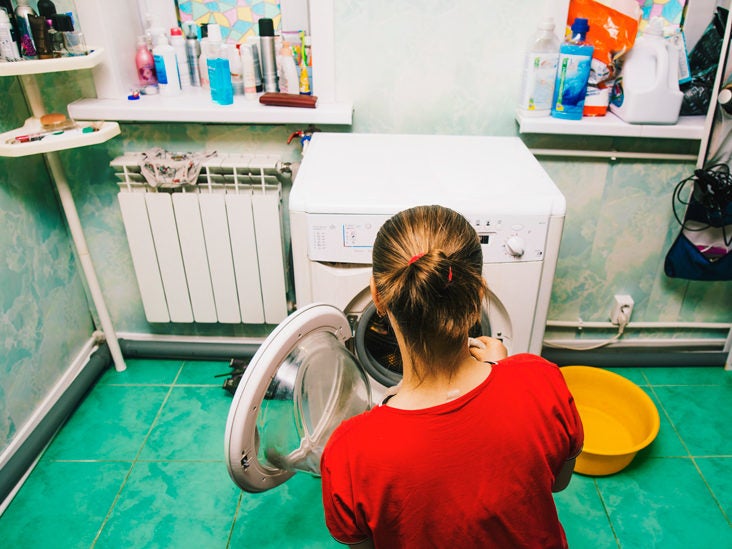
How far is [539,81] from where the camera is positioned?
1705mm

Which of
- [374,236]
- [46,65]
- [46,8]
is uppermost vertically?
[46,8]

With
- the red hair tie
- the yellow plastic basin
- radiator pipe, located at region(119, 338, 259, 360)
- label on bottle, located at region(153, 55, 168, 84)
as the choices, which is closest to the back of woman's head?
the red hair tie

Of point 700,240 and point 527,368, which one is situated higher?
point 527,368

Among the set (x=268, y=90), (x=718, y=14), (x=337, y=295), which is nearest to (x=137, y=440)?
(x=337, y=295)

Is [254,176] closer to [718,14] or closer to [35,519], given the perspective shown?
[35,519]

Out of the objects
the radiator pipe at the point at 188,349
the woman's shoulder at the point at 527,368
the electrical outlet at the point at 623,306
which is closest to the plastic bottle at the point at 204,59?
the radiator pipe at the point at 188,349

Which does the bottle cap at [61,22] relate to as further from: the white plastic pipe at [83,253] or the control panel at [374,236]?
the control panel at [374,236]

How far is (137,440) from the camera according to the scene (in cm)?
A: 187

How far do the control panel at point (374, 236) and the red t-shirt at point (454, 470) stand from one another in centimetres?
57

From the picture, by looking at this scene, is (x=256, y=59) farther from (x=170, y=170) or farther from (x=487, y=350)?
(x=487, y=350)

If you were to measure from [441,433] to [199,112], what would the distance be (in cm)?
135

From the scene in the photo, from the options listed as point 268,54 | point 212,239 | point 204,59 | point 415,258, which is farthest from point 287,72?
point 415,258

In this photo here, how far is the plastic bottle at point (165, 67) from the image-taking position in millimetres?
1797

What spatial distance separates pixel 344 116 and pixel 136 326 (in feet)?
4.05
